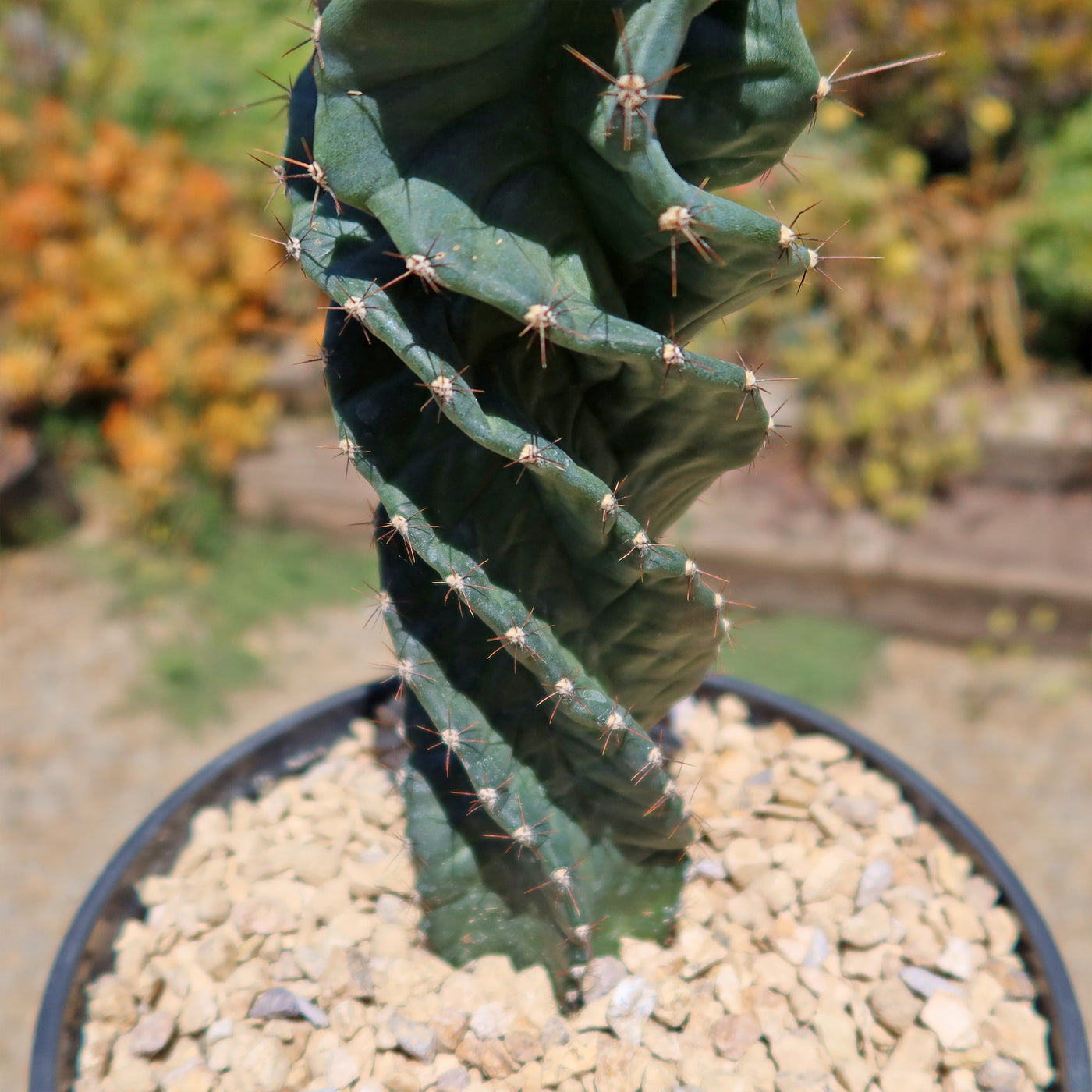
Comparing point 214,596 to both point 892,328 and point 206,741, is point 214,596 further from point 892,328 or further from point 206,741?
point 892,328

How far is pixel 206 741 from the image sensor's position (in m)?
3.24

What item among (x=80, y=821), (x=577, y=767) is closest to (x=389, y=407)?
(x=577, y=767)

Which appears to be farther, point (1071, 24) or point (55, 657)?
point (1071, 24)

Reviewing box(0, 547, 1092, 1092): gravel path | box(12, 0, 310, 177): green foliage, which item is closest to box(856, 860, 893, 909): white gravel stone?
box(0, 547, 1092, 1092): gravel path

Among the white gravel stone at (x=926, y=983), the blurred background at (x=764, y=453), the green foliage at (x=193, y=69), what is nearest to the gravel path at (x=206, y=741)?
the blurred background at (x=764, y=453)

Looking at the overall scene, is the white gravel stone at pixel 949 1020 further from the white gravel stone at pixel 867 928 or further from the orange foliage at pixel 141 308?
the orange foliage at pixel 141 308

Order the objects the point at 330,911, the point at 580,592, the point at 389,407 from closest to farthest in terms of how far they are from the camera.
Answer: the point at 389,407, the point at 580,592, the point at 330,911

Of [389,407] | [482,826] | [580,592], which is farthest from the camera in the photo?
[482,826]

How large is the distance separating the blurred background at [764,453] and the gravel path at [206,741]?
0.4 inches

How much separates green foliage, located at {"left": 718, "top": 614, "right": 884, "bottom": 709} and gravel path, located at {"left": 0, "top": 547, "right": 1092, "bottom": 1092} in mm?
76

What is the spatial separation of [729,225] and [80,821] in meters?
2.83

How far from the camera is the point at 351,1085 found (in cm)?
138

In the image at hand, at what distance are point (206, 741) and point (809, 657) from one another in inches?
79.3

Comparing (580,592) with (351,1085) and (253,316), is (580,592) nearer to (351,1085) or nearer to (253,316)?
(351,1085)
